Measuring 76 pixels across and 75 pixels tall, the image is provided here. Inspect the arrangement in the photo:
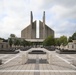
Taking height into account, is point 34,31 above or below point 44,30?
below

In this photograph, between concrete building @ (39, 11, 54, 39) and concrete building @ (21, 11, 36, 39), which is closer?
concrete building @ (39, 11, 54, 39)

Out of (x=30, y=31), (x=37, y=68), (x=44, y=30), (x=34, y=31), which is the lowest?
(x=37, y=68)

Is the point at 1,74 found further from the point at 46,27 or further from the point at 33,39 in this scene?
the point at 46,27

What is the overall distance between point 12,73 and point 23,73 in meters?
0.79

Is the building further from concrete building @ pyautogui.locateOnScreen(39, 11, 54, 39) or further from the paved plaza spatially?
the paved plaza

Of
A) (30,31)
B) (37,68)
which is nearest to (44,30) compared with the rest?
(30,31)

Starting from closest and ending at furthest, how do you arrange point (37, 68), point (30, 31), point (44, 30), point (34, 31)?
point (37, 68) → point (44, 30) → point (30, 31) → point (34, 31)

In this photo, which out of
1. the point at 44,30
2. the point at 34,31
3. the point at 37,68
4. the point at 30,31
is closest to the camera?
the point at 37,68

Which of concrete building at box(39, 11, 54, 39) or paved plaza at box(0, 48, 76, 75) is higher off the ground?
concrete building at box(39, 11, 54, 39)

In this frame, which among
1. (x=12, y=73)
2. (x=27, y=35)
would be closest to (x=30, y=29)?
(x=27, y=35)

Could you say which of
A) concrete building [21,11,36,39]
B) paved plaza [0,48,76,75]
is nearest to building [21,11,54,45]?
concrete building [21,11,36,39]

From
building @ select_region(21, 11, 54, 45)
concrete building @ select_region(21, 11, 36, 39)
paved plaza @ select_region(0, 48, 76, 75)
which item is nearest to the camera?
paved plaza @ select_region(0, 48, 76, 75)

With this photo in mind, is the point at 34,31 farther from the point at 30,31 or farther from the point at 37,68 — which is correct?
the point at 37,68

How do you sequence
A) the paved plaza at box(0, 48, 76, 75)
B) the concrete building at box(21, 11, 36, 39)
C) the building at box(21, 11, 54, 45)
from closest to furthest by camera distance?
the paved plaza at box(0, 48, 76, 75), the building at box(21, 11, 54, 45), the concrete building at box(21, 11, 36, 39)
